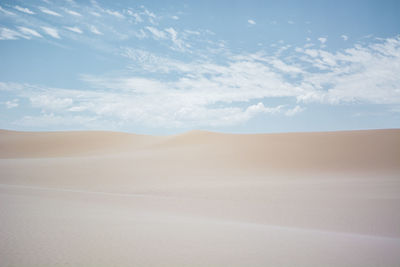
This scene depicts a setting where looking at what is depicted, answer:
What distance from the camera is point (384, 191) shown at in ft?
40.3

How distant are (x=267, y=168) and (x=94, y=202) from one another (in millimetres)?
14051

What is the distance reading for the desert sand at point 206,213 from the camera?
4.56 meters

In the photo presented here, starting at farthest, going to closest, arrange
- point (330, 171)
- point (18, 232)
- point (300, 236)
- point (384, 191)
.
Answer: point (330, 171)
point (384, 191)
point (300, 236)
point (18, 232)

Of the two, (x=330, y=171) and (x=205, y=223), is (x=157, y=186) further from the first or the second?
(x=330, y=171)

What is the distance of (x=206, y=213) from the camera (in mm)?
8508

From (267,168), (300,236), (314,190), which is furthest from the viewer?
(267,168)

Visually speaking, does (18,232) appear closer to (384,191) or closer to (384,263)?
(384,263)

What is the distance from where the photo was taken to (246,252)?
4.74 m

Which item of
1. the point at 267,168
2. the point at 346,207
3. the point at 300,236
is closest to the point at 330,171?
the point at 267,168

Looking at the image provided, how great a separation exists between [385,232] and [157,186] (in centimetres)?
1059

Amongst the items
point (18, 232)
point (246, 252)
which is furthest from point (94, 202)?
point (246, 252)

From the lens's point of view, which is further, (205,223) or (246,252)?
(205,223)

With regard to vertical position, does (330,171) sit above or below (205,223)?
above

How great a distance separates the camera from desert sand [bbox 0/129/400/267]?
15.0 ft
